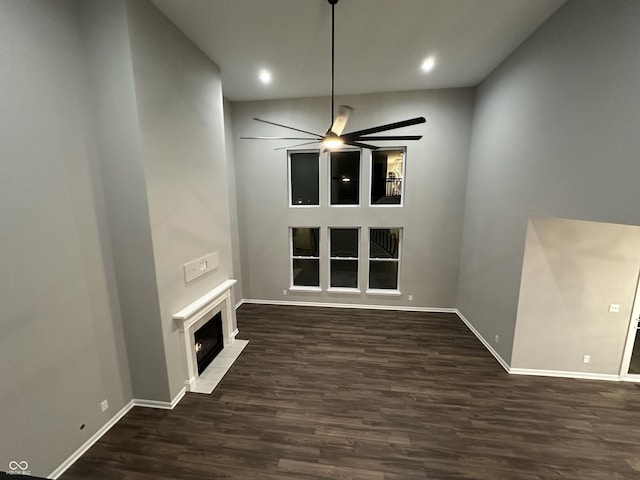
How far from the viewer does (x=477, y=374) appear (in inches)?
143

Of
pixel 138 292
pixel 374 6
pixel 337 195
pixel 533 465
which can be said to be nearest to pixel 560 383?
pixel 533 465

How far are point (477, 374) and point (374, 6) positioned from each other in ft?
16.1

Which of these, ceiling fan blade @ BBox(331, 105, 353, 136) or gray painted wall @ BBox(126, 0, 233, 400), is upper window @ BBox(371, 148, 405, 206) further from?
Result: gray painted wall @ BBox(126, 0, 233, 400)

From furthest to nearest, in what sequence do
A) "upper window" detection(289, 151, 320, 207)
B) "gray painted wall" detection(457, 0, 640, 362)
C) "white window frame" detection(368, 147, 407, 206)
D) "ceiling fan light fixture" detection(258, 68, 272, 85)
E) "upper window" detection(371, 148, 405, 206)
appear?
1. "upper window" detection(289, 151, 320, 207)
2. "upper window" detection(371, 148, 405, 206)
3. "white window frame" detection(368, 147, 407, 206)
4. "ceiling fan light fixture" detection(258, 68, 272, 85)
5. "gray painted wall" detection(457, 0, 640, 362)

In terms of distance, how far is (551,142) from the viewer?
9.58 feet

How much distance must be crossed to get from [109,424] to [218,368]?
4.22ft

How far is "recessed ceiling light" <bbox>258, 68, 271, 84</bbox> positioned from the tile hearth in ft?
15.2

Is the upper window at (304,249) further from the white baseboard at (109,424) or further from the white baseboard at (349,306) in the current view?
the white baseboard at (109,424)

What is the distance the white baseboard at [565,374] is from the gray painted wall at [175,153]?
15.5 feet

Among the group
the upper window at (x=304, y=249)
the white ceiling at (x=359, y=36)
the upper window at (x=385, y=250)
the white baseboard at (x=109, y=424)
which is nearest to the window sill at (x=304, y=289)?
the upper window at (x=304, y=249)

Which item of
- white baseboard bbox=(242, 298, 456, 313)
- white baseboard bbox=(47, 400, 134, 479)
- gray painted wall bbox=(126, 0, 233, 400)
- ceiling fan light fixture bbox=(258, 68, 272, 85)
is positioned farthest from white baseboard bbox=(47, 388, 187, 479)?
ceiling fan light fixture bbox=(258, 68, 272, 85)

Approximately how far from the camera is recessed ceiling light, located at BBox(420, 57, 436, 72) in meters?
3.83

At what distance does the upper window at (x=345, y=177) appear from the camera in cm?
555

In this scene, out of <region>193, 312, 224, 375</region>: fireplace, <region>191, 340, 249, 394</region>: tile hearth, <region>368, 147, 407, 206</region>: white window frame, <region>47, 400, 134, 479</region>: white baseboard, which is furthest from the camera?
<region>368, 147, 407, 206</region>: white window frame
